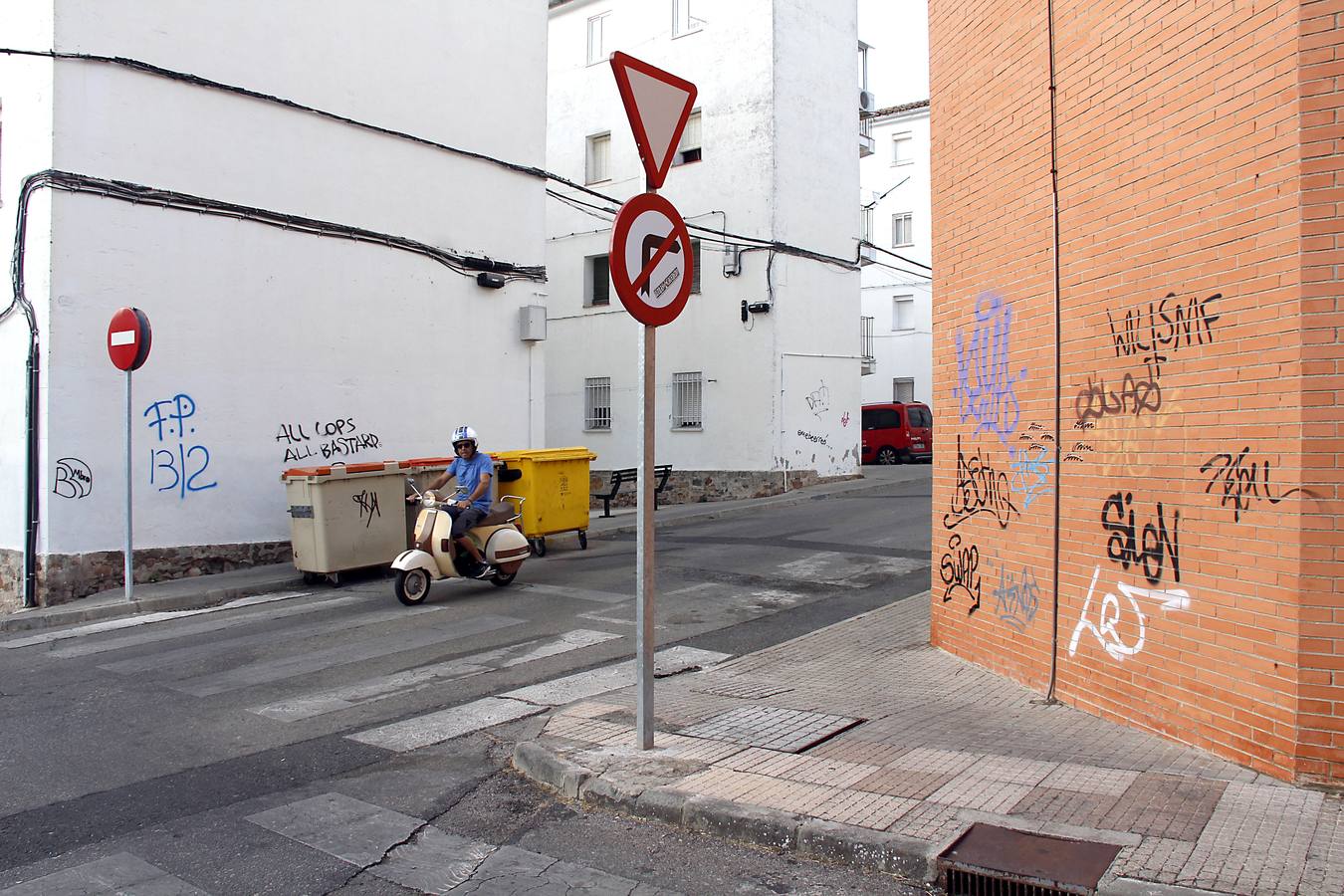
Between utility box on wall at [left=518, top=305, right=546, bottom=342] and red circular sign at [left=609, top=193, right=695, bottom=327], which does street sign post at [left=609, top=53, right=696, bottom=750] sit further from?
utility box on wall at [left=518, top=305, right=546, bottom=342]

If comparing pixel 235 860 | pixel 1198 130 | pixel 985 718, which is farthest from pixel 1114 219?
pixel 235 860

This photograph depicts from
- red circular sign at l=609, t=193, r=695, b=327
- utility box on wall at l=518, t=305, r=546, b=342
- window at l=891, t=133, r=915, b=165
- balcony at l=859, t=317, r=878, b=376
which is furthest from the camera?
window at l=891, t=133, r=915, b=165

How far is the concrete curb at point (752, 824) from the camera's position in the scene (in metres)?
4.03

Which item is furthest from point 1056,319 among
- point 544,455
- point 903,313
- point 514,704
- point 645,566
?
point 903,313

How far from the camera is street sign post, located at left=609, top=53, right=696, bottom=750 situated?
5.20m

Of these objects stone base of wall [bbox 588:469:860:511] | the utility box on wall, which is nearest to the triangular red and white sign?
the utility box on wall

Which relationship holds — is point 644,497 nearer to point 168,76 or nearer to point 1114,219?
point 1114,219

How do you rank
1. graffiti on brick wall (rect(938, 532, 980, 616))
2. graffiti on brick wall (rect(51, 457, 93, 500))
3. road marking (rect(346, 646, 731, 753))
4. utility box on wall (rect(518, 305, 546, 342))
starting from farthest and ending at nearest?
utility box on wall (rect(518, 305, 546, 342)) < graffiti on brick wall (rect(51, 457, 93, 500)) < graffiti on brick wall (rect(938, 532, 980, 616)) < road marking (rect(346, 646, 731, 753))

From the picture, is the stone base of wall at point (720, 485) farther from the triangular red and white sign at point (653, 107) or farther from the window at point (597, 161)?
the triangular red and white sign at point (653, 107)

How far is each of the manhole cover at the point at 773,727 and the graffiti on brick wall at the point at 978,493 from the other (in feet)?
5.96

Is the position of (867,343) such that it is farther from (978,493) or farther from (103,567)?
(978,493)

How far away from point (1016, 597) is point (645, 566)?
2.74m

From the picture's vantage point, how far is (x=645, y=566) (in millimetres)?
5348

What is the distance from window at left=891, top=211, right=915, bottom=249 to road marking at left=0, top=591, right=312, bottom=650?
2957 cm
